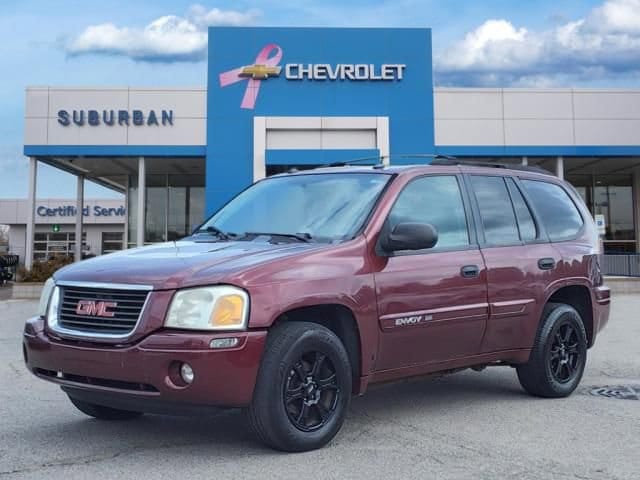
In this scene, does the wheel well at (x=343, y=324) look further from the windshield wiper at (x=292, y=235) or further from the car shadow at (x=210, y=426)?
the windshield wiper at (x=292, y=235)

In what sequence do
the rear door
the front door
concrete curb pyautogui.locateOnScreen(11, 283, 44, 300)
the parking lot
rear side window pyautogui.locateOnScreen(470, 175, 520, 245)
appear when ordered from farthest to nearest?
concrete curb pyautogui.locateOnScreen(11, 283, 44, 300) < rear side window pyautogui.locateOnScreen(470, 175, 520, 245) < the rear door < the front door < the parking lot

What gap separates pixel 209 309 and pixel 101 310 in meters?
0.67

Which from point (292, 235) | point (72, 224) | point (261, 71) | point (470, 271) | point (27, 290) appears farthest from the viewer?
point (72, 224)

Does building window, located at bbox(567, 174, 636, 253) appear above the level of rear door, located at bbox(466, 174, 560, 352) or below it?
above

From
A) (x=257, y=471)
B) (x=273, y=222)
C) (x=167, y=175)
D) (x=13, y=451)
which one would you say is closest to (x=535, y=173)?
(x=273, y=222)

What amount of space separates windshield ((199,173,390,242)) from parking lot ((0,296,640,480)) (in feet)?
4.53

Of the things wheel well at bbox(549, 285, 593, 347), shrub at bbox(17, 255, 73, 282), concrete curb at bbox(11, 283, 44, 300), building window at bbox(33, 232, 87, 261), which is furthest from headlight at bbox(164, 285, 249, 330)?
building window at bbox(33, 232, 87, 261)

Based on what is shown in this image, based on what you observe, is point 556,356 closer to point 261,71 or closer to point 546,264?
point 546,264

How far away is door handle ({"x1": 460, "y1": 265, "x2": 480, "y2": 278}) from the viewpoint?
Answer: 16.4 feet

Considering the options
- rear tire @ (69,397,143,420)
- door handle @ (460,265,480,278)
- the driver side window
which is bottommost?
rear tire @ (69,397,143,420)

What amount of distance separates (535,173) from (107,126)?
70.2 ft

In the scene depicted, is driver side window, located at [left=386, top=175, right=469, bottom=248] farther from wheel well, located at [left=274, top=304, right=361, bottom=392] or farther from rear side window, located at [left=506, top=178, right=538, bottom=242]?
wheel well, located at [left=274, top=304, right=361, bottom=392]

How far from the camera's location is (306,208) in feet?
16.7

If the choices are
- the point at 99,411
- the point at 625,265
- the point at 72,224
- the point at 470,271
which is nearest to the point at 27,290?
the point at 99,411
